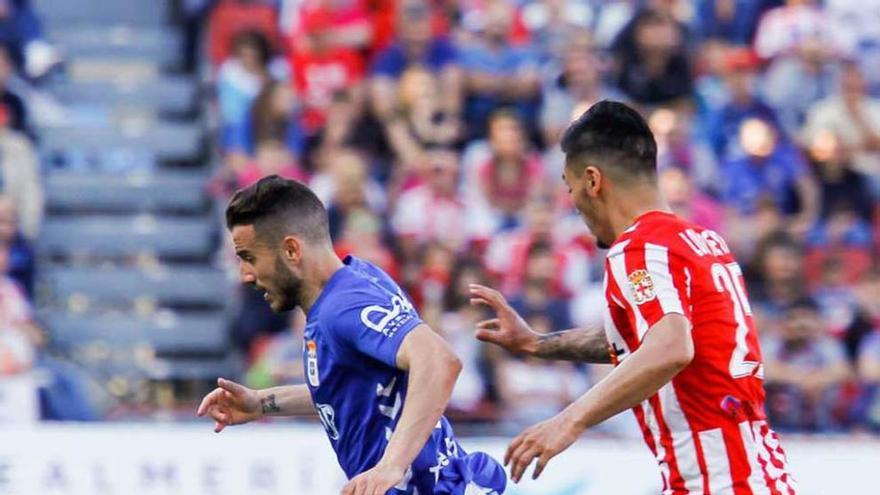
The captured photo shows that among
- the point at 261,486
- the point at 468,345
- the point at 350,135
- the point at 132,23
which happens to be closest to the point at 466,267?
the point at 468,345

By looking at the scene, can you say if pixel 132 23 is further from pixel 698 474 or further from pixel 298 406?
pixel 698 474

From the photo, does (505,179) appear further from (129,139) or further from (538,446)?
(538,446)

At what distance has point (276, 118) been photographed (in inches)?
520

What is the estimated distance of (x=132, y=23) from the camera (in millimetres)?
15328

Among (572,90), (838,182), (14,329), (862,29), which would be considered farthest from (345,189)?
(862,29)

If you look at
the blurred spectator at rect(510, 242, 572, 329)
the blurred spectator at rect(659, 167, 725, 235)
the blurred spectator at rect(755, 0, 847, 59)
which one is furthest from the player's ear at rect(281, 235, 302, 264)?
the blurred spectator at rect(755, 0, 847, 59)

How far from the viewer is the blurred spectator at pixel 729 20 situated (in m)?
14.5

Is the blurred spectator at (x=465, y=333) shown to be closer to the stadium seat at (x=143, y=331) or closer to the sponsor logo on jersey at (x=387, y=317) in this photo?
the stadium seat at (x=143, y=331)

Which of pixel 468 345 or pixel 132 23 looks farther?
pixel 132 23

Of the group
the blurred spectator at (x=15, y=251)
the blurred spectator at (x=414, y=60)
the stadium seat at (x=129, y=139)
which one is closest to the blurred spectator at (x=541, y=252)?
the blurred spectator at (x=414, y=60)

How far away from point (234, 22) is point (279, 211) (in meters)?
8.19

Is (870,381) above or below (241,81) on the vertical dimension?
below

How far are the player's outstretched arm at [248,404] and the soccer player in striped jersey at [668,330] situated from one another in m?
1.24

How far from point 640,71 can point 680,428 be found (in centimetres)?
820
